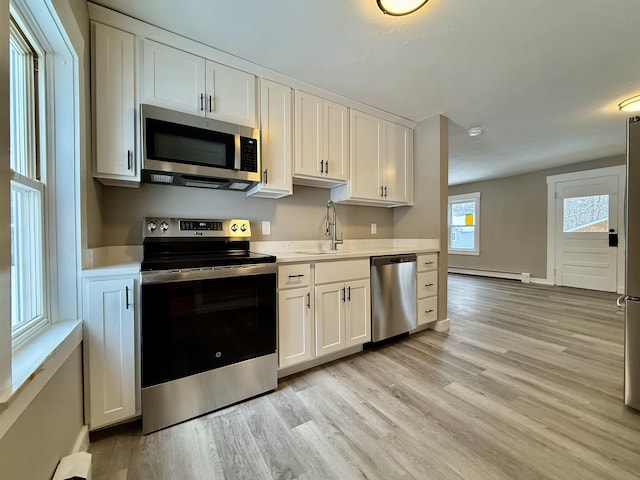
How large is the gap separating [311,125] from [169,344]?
198cm

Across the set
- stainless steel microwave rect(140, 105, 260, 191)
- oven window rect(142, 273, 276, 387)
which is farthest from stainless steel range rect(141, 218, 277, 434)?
stainless steel microwave rect(140, 105, 260, 191)

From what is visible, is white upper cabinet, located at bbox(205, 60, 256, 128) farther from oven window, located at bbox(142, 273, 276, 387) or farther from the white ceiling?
oven window, located at bbox(142, 273, 276, 387)

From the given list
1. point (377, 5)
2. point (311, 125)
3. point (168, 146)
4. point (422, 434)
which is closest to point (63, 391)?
point (168, 146)

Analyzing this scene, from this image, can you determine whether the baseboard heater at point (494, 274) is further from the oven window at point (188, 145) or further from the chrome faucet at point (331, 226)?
the oven window at point (188, 145)

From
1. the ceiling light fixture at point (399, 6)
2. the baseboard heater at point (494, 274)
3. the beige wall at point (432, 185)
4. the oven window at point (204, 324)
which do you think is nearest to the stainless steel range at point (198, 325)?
the oven window at point (204, 324)

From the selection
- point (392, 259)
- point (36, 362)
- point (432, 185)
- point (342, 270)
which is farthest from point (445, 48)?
point (36, 362)

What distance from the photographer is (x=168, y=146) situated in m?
1.72

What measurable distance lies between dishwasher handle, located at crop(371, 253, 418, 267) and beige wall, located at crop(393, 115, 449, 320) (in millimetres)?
481

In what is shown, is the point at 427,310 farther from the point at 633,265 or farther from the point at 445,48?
the point at 445,48

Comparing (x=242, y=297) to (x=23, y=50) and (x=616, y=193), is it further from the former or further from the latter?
(x=616, y=193)

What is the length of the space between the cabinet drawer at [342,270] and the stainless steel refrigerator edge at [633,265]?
1.65 metres

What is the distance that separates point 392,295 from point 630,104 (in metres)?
3.11

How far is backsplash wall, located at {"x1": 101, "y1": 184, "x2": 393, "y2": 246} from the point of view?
6.05 ft

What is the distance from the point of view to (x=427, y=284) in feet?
9.44
